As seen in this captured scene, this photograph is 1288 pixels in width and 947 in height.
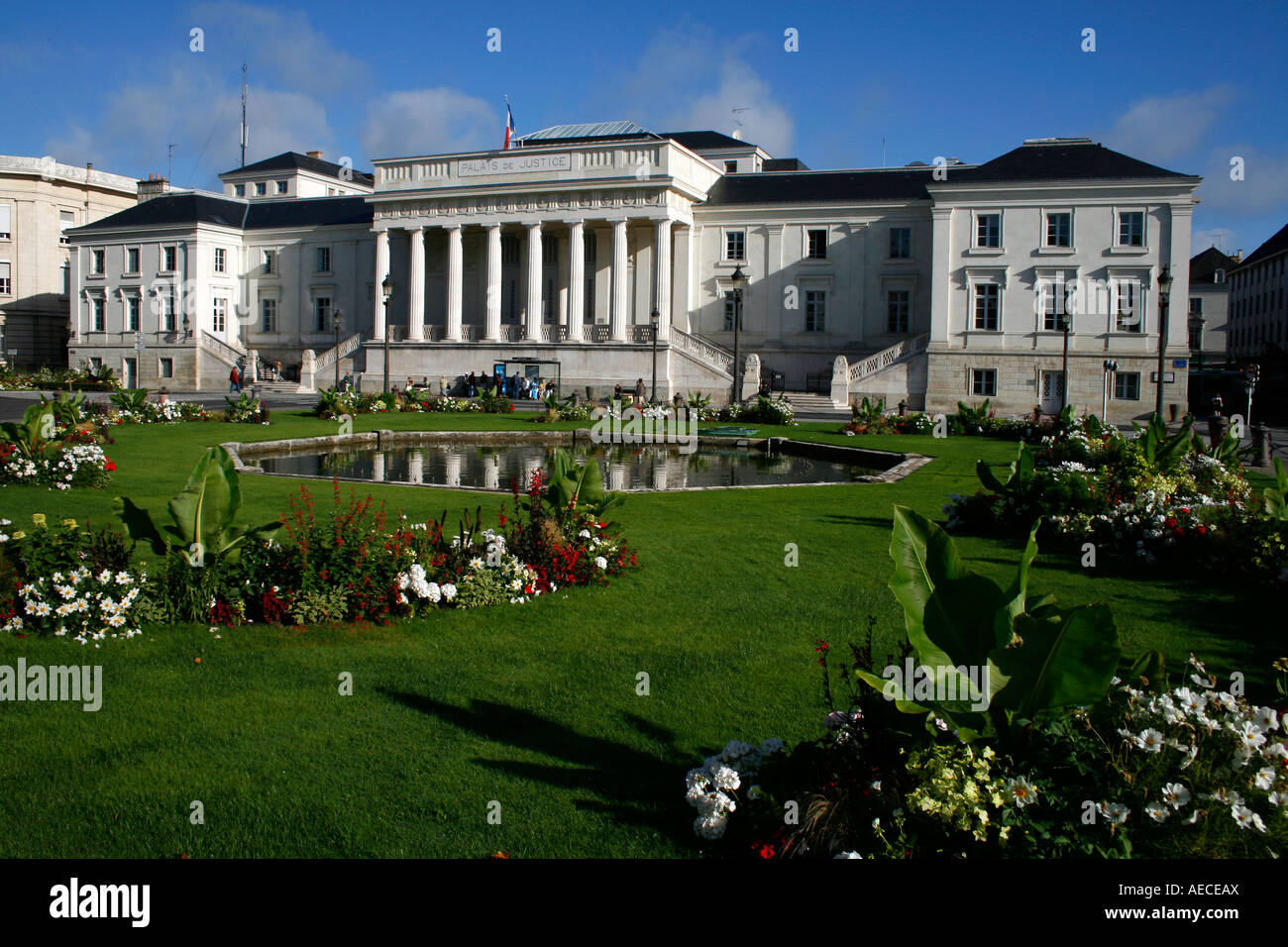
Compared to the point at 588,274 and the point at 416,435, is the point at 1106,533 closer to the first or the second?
the point at 416,435

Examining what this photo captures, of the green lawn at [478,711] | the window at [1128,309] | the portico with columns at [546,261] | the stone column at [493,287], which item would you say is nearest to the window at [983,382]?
the window at [1128,309]

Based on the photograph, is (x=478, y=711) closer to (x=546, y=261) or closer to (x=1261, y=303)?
(x=546, y=261)

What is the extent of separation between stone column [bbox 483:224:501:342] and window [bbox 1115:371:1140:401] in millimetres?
30523

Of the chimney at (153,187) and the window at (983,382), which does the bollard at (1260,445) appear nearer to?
the window at (983,382)

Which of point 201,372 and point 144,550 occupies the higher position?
point 201,372

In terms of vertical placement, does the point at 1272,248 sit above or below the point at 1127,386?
above

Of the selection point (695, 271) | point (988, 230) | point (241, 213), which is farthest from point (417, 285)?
point (988, 230)

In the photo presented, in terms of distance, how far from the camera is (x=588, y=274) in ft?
188

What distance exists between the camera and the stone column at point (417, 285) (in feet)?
186

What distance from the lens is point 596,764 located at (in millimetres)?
5691

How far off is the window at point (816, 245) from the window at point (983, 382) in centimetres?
1086

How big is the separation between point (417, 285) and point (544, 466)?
123ft

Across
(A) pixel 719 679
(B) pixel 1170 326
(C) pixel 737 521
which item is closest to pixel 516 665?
(A) pixel 719 679
